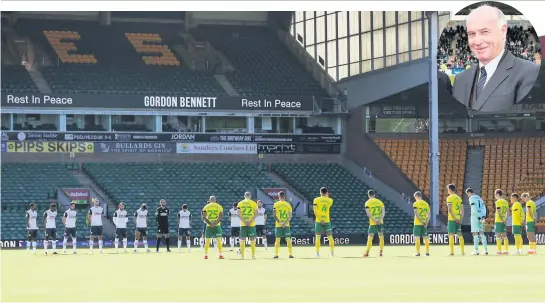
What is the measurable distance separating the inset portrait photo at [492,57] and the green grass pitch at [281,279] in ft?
51.6

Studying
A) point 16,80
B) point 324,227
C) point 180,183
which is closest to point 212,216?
point 324,227

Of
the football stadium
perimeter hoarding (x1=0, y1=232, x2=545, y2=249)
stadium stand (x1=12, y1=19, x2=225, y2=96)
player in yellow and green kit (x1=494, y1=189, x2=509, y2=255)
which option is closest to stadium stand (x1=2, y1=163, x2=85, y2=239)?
the football stadium

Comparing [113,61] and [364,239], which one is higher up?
[113,61]

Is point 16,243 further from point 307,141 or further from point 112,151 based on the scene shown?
point 307,141

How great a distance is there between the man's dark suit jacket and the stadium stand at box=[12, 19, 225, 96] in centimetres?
1330

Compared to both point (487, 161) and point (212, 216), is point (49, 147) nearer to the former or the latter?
point (487, 161)

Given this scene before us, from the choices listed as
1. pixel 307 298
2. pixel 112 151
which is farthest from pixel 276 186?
pixel 307 298

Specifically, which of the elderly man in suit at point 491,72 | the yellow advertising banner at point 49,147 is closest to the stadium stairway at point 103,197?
the yellow advertising banner at point 49,147

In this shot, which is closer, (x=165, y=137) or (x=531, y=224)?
(x=531, y=224)

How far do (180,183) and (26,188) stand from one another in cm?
804

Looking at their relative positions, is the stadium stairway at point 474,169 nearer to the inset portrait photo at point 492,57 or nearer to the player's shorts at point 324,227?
the inset portrait photo at point 492,57

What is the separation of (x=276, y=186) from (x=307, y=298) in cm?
4108

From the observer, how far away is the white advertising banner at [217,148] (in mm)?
60625

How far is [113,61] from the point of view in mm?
62062
